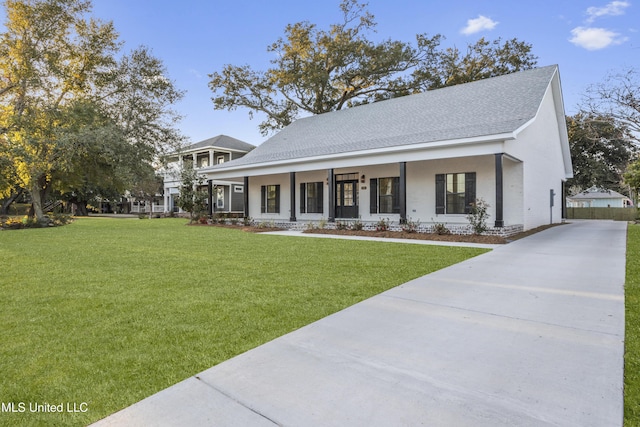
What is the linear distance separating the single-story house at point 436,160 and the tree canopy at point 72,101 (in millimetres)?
4409

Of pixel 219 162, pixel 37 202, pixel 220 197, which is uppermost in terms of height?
pixel 219 162

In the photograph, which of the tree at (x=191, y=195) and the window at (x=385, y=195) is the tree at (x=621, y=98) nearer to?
the window at (x=385, y=195)

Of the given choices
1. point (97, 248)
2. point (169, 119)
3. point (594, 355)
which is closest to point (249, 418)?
point (594, 355)

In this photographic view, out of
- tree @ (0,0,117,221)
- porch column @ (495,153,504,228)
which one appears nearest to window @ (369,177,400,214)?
porch column @ (495,153,504,228)

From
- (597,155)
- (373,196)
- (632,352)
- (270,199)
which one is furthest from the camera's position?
(597,155)

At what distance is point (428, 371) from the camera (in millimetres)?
2389

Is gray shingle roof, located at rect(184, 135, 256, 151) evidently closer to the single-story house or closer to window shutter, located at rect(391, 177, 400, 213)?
the single-story house

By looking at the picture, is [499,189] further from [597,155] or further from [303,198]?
[597,155]

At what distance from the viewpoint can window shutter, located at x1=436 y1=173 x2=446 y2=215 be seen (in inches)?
521

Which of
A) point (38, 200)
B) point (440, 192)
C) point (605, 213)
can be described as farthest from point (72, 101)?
point (605, 213)

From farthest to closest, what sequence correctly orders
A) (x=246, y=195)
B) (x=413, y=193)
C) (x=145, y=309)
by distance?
1. (x=246, y=195)
2. (x=413, y=193)
3. (x=145, y=309)

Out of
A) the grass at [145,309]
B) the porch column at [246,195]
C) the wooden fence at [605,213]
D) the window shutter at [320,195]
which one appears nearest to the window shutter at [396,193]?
the window shutter at [320,195]

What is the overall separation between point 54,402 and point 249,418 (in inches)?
45.8

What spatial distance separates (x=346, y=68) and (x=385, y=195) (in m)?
13.8
